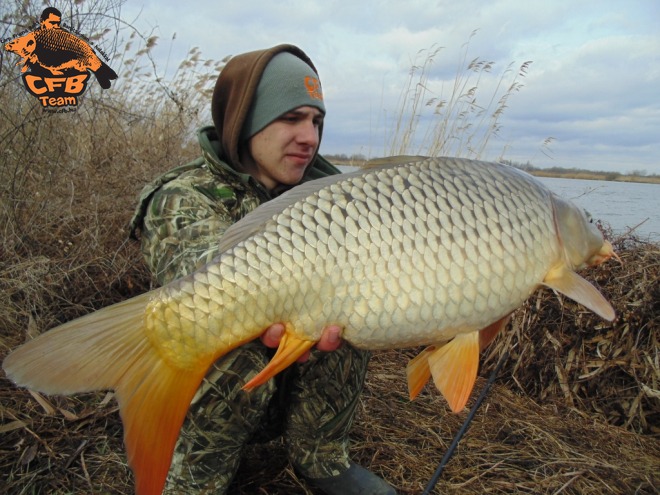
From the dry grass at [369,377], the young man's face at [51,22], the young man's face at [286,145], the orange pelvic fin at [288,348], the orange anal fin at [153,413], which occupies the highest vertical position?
the young man's face at [51,22]

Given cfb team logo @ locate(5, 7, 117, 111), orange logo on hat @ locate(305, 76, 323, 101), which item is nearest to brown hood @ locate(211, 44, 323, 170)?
orange logo on hat @ locate(305, 76, 323, 101)

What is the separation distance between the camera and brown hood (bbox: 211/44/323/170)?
1536 mm

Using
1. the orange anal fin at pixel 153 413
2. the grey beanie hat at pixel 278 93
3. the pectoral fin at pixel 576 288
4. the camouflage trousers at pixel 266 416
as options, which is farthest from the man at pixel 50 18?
the pectoral fin at pixel 576 288

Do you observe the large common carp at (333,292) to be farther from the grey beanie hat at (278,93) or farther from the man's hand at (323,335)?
the grey beanie hat at (278,93)

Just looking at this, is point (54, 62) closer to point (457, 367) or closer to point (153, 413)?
point (153, 413)

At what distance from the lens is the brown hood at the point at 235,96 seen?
1536mm

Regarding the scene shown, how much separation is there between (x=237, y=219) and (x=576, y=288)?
908 mm

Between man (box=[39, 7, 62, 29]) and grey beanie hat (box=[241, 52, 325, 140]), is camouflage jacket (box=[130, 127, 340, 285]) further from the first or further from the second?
man (box=[39, 7, 62, 29])

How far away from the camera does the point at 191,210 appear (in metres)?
1.36

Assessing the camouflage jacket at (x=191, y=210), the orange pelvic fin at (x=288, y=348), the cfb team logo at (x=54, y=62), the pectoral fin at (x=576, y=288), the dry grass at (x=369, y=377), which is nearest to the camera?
the orange pelvic fin at (x=288, y=348)

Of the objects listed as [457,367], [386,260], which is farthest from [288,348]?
[457,367]

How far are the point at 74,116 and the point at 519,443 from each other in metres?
2.76

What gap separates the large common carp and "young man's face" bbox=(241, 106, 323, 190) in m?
0.53

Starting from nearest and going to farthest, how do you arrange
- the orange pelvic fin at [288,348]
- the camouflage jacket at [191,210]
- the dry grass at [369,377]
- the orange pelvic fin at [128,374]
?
1. the orange pelvic fin at [128,374]
2. the orange pelvic fin at [288,348]
3. the camouflage jacket at [191,210]
4. the dry grass at [369,377]
